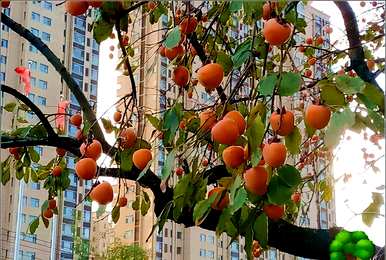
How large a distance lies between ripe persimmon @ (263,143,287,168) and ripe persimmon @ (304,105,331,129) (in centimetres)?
4

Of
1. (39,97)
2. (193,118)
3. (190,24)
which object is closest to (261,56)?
(190,24)

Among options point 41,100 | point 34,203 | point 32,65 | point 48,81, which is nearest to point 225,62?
point 41,100

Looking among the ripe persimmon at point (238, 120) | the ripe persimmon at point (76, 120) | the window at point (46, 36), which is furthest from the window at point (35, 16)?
the ripe persimmon at point (238, 120)

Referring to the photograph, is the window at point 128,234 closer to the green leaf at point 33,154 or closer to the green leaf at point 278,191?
the green leaf at point 33,154

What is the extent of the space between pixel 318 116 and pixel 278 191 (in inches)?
3.8

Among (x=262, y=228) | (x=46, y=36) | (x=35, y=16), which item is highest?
(x=35, y=16)

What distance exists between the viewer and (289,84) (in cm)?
78

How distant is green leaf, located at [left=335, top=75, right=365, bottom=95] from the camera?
0.75m

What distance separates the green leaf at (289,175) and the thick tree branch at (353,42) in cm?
46

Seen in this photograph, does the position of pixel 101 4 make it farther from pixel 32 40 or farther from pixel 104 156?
pixel 32 40

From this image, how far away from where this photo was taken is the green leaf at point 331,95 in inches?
30.4

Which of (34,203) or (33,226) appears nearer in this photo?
(33,226)

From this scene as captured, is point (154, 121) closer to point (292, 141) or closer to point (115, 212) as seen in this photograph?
point (115, 212)

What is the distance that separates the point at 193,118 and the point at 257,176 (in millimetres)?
521
